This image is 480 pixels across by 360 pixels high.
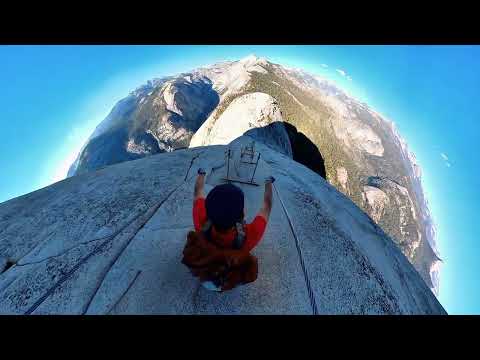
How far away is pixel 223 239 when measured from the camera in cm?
346

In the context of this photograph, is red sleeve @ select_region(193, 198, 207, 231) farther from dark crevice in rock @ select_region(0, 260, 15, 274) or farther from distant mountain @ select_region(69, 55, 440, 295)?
distant mountain @ select_region(69, 55, 440, 295)

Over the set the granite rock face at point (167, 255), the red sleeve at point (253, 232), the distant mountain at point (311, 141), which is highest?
the red sleeve at point (253, 232)

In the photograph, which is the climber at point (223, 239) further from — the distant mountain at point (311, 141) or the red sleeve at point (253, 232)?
the distant mountain at point (311, 141)

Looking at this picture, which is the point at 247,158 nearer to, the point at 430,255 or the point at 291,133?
the point at 291,133

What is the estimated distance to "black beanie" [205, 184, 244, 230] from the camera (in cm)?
316

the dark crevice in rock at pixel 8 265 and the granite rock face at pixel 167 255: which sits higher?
the granite rock face at pixel 167 255

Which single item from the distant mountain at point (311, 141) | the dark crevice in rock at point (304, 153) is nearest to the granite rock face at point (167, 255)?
the dark crevice in rock at point (304, 153)

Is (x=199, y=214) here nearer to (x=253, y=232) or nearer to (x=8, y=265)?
(x=253, y=232)

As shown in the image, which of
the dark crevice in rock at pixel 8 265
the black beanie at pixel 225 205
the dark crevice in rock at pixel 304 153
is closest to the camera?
the black beanie at pixel 225 205

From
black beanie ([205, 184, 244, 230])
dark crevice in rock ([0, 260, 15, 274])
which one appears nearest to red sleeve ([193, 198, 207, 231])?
black beanie ([205, 184, 244, 230])

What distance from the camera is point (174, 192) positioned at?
23.9 feet

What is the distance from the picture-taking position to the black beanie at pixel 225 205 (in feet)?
10.4
